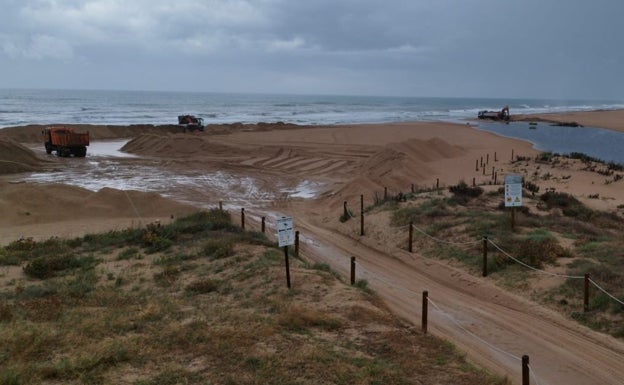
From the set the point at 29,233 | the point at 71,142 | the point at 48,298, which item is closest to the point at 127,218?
the point at 29,233

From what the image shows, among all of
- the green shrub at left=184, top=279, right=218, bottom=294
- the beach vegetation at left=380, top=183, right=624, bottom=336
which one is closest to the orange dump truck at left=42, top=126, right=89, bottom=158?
the beach vegetation at left=380, top=183, right=624, bottom=336

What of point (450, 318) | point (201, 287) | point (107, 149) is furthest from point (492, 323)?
point (107, 149)

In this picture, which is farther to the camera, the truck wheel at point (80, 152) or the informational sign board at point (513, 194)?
the truck wheel at point (80, 152)

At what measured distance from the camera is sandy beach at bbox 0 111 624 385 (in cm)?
861

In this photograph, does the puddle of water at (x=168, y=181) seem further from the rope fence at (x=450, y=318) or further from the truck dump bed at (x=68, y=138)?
the rope fence at (x=450, y=318)

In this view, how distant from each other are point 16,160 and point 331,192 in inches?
734

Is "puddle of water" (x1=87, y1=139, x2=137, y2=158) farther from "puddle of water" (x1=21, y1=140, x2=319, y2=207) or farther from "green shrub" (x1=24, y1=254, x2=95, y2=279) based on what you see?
"green shrub" (x1=24, y1=254, x2=95, y2=279)

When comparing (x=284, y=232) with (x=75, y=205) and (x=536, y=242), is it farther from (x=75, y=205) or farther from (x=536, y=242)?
(x=75, y=205)

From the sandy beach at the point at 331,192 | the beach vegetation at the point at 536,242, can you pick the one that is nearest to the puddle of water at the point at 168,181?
Answer: the sandy beach at the point at 331,192

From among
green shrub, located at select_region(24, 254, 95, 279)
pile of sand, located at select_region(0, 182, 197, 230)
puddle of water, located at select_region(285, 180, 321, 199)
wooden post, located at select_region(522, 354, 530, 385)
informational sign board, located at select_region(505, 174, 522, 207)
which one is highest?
informational sign board, located at select_region(505, 174, 522, 207)

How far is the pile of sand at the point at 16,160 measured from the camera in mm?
28062

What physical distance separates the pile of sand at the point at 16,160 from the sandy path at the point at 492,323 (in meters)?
22.0

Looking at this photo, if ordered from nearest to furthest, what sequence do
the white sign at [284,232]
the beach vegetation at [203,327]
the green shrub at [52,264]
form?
the beach vegetation at [203,327] < the white sign at [284,232] < the green shrub at [52,264]

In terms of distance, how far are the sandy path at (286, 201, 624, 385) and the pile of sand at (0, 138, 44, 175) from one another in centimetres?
2205
